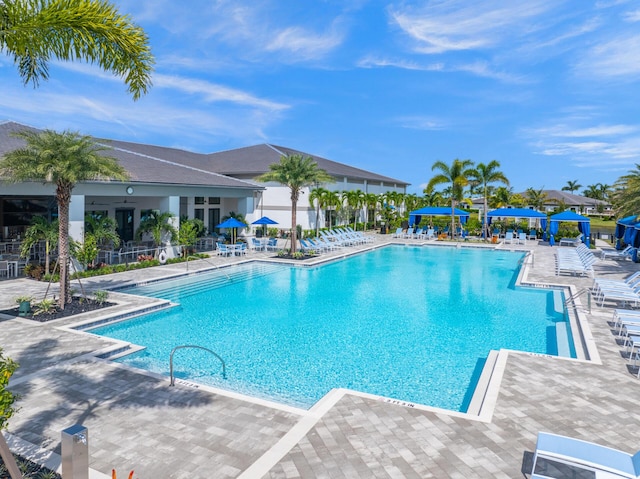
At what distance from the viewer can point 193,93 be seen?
31109 millimetres

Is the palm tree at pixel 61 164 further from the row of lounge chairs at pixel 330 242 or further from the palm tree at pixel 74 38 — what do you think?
the row of lounge chairs at pixel 330 242

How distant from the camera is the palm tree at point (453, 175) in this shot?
34.5 m

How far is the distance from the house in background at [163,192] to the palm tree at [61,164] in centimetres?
72

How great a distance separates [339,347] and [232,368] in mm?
2639

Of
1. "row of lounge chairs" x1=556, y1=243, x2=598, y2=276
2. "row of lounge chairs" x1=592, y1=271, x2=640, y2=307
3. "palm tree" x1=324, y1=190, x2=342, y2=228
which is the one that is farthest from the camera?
"palm tree" x1=324, y1=190, x2=342, y2=228

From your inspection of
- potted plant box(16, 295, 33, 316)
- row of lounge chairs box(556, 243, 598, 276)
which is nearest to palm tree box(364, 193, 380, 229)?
row of lounge chairs box(556, 243, 598, 276)

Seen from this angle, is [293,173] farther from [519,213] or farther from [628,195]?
[519,213]

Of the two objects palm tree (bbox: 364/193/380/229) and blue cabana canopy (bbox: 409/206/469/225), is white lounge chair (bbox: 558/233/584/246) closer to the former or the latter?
blue cabana canopy (bbox: 409/206/469/225)

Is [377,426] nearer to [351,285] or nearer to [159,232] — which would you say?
[351,285]

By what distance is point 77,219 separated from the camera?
641 inches

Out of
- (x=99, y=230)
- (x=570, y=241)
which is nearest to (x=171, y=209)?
(x=99, y=230)

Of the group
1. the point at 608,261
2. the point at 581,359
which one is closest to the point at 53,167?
the point at 581,359

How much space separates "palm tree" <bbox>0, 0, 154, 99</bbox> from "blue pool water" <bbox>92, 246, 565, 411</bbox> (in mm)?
5573

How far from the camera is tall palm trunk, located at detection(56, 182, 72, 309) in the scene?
1120cm
